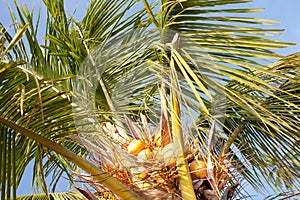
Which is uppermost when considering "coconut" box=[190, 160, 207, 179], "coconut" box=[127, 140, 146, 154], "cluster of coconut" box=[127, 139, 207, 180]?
"coconut" box=[127, 140, 146, 154]

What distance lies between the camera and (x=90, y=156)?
5.48 ft

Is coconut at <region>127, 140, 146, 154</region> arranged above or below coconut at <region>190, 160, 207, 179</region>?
above

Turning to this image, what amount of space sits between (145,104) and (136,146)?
34 centimetres

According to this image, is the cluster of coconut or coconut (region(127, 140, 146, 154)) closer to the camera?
the cluster of coconut

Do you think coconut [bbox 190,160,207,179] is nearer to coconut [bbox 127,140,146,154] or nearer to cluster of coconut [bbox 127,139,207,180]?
cluster of coconut [bbox 127,139,207,180]

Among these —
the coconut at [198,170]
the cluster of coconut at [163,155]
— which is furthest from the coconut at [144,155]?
the coconut at [198,170]

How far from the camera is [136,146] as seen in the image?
5.72 ft

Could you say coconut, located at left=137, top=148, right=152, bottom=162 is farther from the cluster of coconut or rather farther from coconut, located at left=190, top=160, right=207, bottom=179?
coconut, located at left=190, top=160, right=207, bottom=179

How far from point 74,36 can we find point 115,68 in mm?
262

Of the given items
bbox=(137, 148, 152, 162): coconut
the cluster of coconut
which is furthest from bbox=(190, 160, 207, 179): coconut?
bbox=(137, 148, 152, 162): coconut

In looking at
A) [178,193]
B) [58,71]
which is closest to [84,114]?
[178,193]

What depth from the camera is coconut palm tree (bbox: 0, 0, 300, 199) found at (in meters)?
1.43

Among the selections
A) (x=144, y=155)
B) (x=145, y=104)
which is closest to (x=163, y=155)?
(x=144, y=155)

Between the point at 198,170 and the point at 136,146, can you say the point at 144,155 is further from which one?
the point at 198,170
